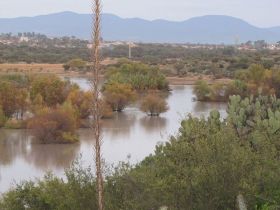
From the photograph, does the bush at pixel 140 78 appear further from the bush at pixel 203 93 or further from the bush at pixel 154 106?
the bush at pixel 154 106

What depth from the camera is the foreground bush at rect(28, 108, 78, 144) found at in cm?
2625

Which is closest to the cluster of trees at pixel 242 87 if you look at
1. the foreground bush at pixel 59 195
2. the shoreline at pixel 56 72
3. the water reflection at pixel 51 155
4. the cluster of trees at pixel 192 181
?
the shoreline at pixel 56 72

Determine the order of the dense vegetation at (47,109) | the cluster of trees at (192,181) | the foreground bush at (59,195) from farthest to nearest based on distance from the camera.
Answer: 1. the dense vegetation at (47,109)
2. the foreground bush at (59,195)
3. the cluster of trees at (192,181)

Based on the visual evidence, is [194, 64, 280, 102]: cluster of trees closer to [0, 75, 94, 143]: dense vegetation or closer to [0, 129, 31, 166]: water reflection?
[0, 75, 94, 143]: dense vegetation

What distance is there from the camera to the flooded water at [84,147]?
20656 mm

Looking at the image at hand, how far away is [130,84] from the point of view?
4559cm

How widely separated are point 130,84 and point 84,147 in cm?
2087

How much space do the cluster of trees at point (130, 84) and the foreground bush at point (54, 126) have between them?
9.14 metres

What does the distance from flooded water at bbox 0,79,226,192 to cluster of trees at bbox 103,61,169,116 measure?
2036 mm

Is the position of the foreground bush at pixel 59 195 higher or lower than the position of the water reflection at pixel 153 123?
higher

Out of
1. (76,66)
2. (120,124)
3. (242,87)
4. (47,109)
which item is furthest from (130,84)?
(76,66)

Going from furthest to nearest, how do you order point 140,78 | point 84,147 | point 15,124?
point 140,78
point 15,124
point 84,147

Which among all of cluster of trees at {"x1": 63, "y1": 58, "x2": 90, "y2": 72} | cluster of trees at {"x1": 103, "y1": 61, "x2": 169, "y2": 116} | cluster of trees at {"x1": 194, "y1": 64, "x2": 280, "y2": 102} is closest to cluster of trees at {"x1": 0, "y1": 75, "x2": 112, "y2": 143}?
cluster of trees at {"x1": 103, "y1": 61, "x2": 169, "y2": 116}

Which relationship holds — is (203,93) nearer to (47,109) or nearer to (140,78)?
(140,78)
